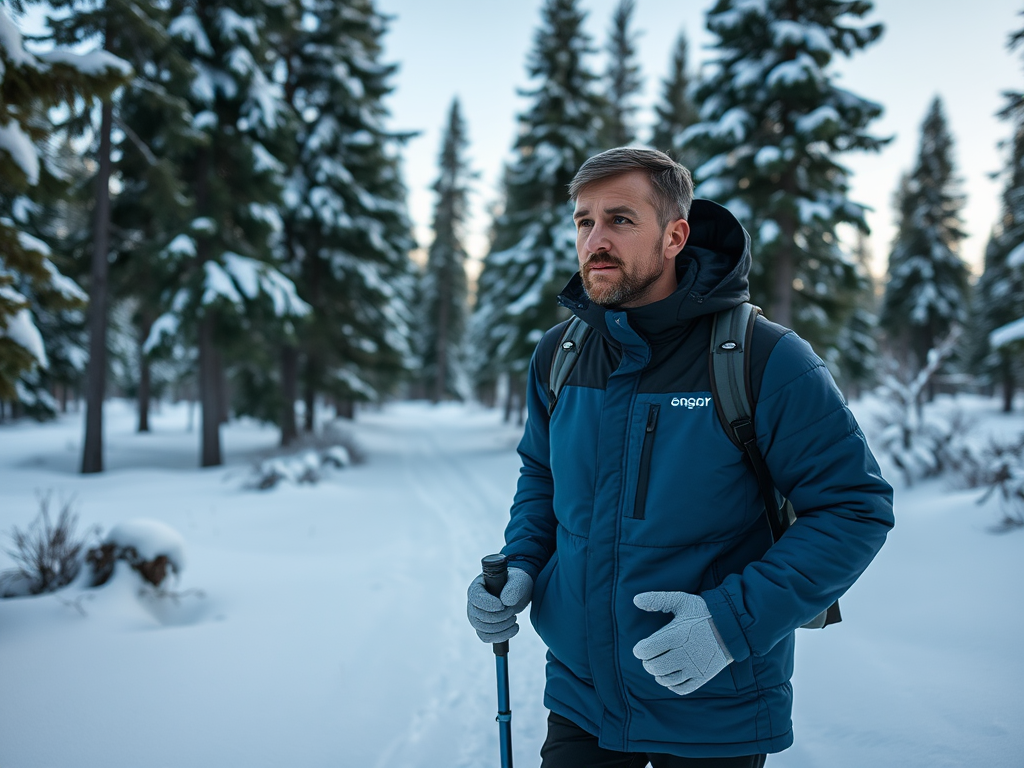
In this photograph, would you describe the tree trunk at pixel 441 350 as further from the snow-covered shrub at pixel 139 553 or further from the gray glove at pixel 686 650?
the gray glove at pixel 686 650

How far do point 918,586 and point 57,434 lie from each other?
24902mm

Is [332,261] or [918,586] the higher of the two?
[332,261]

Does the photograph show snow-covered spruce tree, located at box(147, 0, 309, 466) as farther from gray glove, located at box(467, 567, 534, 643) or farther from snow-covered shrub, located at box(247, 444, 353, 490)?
gray glove, located at box(467, 567, 534, 643)

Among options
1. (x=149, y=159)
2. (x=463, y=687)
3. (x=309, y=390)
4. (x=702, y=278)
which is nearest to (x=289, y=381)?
(x=309, y=390)

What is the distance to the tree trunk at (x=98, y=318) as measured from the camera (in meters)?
11.5

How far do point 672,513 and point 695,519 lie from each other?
2.7 inches

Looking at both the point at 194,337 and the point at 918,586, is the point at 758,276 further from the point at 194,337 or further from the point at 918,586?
the point at 194,337

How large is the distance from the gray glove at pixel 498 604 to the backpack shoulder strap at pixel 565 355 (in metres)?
0.64

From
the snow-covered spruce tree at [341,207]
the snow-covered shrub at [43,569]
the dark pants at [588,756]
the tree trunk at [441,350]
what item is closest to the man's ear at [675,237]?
the dark pants at [588,756]

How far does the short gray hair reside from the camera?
6.01 ft

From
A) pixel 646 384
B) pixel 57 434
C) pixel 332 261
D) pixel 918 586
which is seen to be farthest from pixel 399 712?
pixel 57 434

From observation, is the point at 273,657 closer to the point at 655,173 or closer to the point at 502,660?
the point at 502,660

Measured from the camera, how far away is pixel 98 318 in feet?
38.4

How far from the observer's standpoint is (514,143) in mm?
16672
